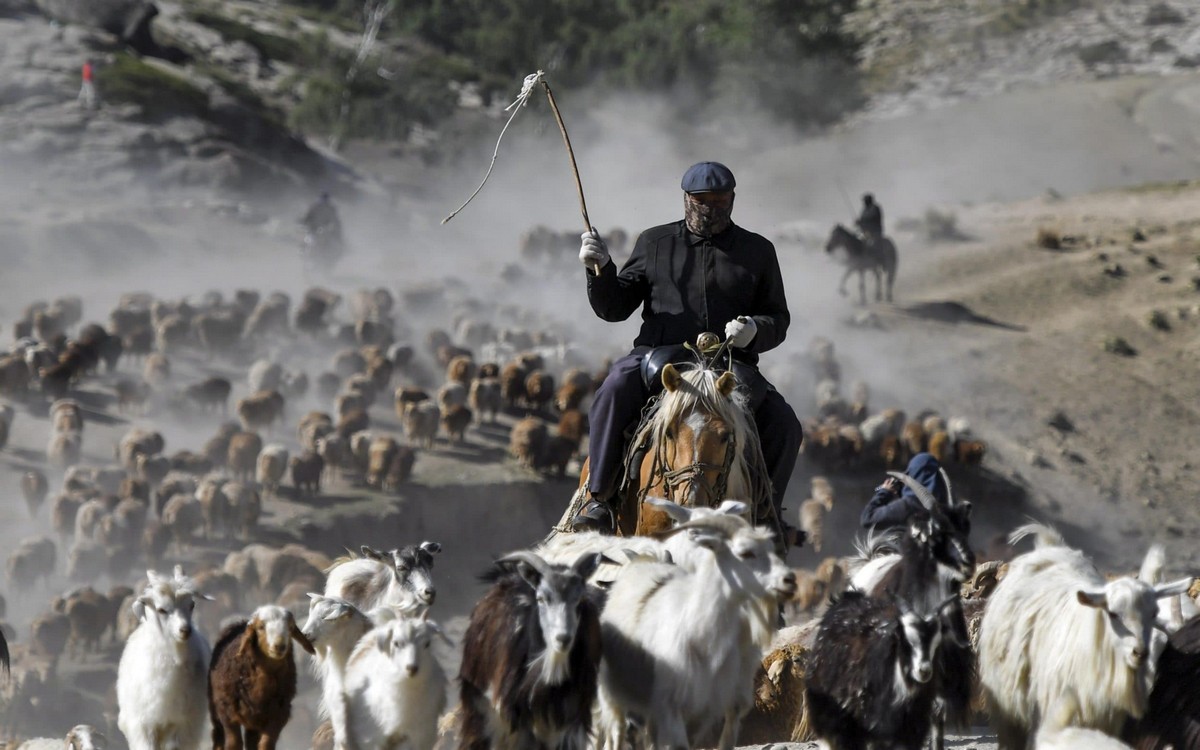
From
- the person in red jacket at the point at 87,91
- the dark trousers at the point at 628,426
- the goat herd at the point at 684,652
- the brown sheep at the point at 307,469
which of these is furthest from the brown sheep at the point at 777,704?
the person in red jacket at the point at 87,91

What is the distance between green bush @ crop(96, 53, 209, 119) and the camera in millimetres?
43312

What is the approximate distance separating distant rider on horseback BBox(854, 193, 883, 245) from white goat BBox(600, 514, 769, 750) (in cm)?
3036

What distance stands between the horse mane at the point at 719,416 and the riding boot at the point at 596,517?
0.46 meters

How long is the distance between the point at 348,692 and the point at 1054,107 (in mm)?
55690

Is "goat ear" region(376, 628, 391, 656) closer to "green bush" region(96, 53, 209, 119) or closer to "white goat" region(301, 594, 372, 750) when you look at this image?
"white goat" region(301, 594, 372, 750)

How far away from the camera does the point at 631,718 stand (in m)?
7.25

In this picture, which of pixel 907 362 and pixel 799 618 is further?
pixel 907 362


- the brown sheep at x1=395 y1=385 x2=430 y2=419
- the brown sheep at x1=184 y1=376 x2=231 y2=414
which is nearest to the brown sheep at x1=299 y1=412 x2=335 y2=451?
the brown sheep at x1=395 y1=385 x2=430 y2=419

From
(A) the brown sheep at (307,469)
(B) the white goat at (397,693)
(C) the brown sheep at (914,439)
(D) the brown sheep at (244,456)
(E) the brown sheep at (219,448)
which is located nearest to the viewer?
(B) the white goat at (397,693)

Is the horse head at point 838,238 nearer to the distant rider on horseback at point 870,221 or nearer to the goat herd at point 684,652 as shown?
the distant rider on horseback at point 870,221

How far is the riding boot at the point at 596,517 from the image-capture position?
8680mm

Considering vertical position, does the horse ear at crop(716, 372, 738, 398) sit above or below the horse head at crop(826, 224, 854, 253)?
below

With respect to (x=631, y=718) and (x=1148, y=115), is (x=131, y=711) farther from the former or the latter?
(x=1148, y=115)

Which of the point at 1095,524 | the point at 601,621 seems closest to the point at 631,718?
the point at 601,621
